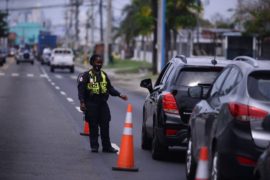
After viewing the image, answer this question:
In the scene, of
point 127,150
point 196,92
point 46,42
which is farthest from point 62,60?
point 196,92

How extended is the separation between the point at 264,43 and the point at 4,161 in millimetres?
39153

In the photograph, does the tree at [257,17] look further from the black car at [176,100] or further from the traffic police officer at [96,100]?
the black car at [176,100]

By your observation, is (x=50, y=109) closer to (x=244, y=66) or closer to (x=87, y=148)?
(x=87, y=148)

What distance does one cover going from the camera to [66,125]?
816 inches

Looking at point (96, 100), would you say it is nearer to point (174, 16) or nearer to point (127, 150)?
point (127, 150)

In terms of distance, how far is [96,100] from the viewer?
14.9m

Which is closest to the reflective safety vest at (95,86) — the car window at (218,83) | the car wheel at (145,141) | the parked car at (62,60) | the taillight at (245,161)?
the car wheel at (145,141)

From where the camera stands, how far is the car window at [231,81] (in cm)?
985

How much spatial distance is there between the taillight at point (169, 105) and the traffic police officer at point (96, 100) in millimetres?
1640

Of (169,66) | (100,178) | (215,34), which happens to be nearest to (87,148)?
(169,66)

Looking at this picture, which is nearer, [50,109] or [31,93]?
[50,109]

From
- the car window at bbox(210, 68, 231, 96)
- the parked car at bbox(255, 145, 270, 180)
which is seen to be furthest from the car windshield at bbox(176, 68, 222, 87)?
the parked car at bbox(255, 145, 270, 180)

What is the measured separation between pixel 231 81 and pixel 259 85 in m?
0.56

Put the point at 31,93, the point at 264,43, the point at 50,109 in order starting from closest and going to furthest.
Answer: the point at 50,109 → the point at 31,93 → the point at 264,43
